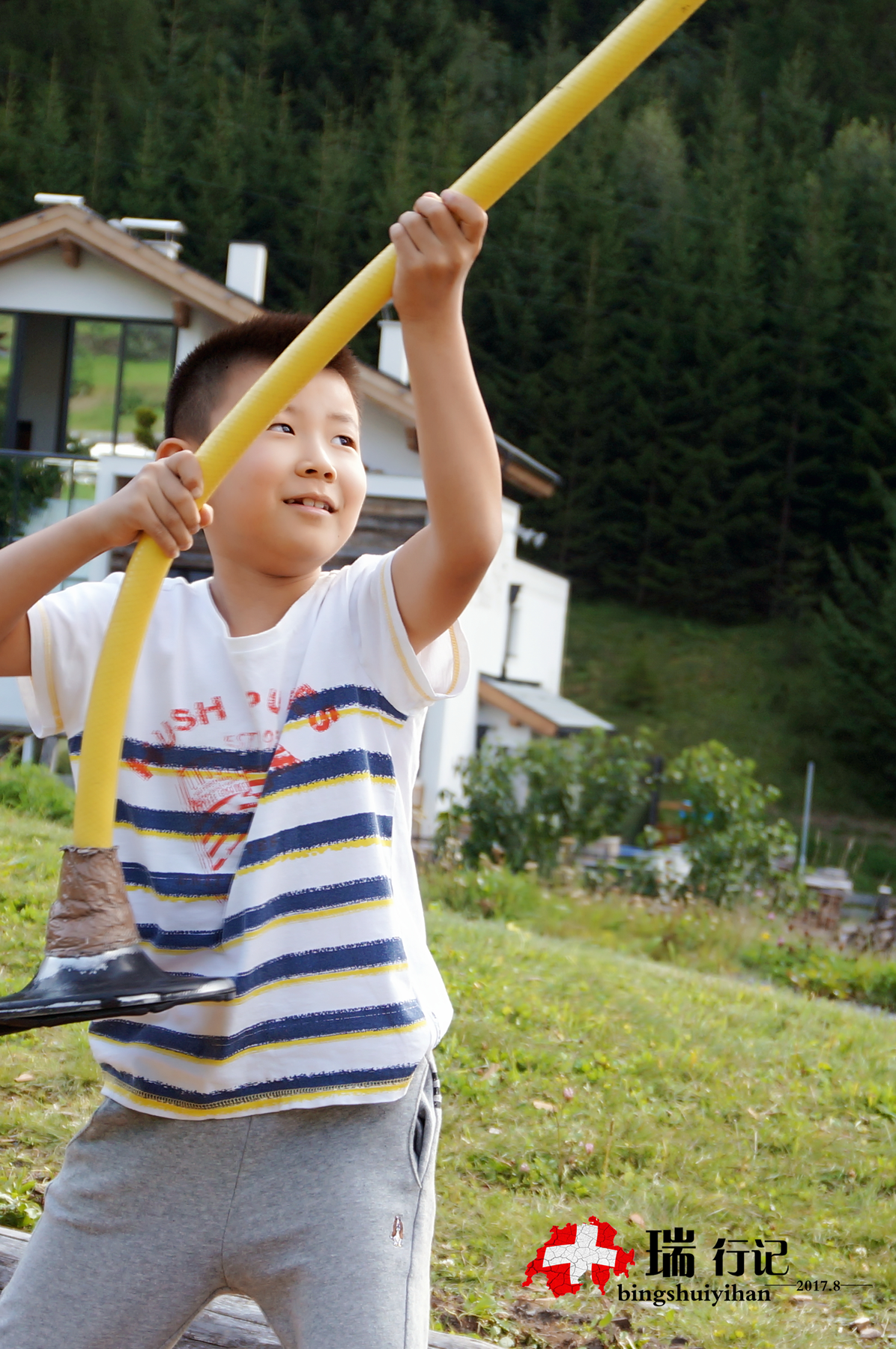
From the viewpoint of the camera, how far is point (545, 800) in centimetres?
1054

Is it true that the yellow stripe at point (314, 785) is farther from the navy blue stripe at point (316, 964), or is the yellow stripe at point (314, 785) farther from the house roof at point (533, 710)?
the house roof at point (533, 710)

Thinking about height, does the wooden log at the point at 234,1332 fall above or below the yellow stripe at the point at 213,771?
below

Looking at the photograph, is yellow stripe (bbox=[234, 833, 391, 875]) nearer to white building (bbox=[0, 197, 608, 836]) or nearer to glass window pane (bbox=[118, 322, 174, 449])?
white building (bbox=[0, 197, 608, 836])

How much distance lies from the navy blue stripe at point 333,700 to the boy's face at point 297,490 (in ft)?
0.58

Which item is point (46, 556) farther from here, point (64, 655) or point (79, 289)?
point (79, 289)

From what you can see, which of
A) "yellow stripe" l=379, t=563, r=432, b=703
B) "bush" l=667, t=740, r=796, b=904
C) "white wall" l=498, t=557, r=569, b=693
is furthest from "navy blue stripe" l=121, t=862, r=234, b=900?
"white wall" l=498, t=557, r=569, b=693

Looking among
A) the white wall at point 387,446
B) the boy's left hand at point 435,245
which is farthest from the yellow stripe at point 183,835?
the white wall at point 387,446

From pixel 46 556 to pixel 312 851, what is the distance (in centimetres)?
44

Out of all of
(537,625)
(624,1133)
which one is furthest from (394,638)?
(537,625)

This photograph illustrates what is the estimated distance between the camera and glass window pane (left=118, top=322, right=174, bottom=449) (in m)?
15.8

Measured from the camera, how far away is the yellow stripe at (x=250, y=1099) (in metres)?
1.42

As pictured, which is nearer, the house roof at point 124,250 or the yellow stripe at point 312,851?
the yellow stripe at point 312,851

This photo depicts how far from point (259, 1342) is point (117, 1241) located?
81cm

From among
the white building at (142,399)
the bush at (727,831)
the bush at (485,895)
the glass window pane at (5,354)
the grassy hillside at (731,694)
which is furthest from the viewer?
the grassy hillside at (731,694)
